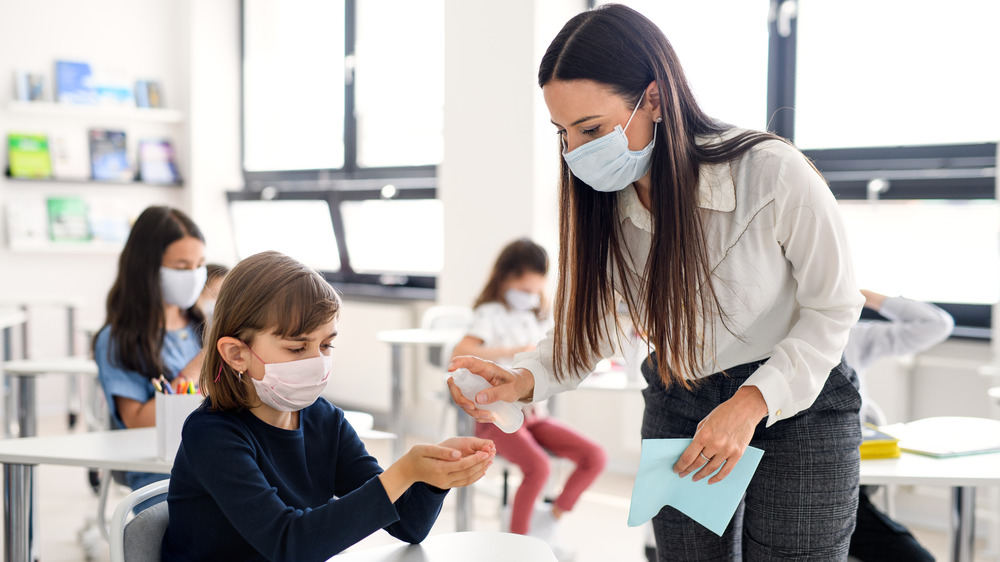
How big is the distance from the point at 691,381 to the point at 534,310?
1.99 m

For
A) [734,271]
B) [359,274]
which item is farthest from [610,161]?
[359,274]

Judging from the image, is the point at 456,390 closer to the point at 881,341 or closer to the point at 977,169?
→ the point at 881,341

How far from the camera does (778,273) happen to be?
1.18 m

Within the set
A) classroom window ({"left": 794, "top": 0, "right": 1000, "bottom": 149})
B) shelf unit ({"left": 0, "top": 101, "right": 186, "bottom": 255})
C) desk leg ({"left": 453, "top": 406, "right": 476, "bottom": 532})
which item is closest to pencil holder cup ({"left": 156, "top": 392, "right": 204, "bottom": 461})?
desk leg ({"left": 453, "top": 406, "right": 476, "bottom": 532})

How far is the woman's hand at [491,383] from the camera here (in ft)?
4.38

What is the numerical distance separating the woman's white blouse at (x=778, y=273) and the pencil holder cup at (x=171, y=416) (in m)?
0.93

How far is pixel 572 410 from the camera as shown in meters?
4.17

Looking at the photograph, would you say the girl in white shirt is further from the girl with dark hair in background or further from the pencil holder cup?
the pencil holder cup

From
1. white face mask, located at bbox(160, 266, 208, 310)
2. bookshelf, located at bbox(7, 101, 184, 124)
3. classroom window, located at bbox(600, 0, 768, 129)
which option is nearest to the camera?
white face mask, located at bbox(160, 266, 208, 310)

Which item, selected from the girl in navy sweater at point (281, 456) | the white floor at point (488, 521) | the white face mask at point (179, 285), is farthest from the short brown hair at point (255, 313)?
the white floor at point (488, 521)

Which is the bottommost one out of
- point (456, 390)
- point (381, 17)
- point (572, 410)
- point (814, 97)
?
point (572, 410)

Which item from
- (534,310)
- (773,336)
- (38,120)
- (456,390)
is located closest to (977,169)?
(534,310)

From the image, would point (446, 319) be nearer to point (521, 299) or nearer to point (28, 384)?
point (521, 299)

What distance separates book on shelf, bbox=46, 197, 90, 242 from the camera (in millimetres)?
5262
